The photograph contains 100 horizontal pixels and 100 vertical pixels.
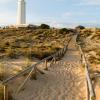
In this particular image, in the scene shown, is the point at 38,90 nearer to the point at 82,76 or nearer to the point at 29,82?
the point at 29,82

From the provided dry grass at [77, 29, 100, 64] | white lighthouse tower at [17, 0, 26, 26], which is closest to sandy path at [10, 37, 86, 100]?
dry grass at [77, 29, 100, 64]

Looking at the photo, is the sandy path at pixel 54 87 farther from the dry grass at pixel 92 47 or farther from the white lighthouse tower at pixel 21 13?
the white lighthouse tower at pixel 21 13

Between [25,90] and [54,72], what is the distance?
5170 mm

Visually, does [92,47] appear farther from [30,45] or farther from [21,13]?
[21,13]

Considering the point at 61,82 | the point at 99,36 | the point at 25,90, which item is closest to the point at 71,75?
the point at 61,82

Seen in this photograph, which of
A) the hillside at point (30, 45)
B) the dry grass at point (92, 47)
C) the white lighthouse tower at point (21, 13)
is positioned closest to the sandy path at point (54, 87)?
the dry grass at point (92, 47)

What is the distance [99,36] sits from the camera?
5716 centimetres

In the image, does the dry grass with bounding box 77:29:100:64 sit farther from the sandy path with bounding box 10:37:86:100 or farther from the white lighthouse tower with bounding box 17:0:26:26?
the white lighthouse tower with bounding box 17:0:26:26

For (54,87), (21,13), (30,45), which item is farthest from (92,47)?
(21,13)

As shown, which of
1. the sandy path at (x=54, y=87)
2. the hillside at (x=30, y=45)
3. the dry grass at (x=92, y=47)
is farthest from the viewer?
the hillside at (x=30, y=45)

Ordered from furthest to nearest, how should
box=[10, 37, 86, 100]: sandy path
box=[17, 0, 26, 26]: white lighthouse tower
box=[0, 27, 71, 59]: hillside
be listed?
box=[17, 0, 26, 26]: white lighthouse tower
box=[0, 27, 71, 59]: hillside
box=[10, 37, 86, 100]: sandy path

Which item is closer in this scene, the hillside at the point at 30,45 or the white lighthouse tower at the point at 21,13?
the hillside at the point at 30,45

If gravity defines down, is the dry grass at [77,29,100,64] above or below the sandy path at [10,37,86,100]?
below

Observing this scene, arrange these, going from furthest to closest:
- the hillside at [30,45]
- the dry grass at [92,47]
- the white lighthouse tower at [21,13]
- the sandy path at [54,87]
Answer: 1. the white lighthouse tower at [21,13]
2. the hillside at [30,45]
3. the dry grass at [92,47]
4. the sandy path at [54,87]
